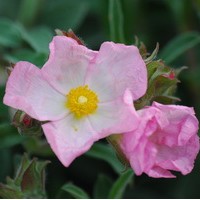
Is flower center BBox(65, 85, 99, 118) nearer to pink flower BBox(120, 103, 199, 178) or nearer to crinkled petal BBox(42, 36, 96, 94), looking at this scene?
crinkled petal BBox(42, 36, 96, 94)

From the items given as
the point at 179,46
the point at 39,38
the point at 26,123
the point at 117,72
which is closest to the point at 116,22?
the point at 179,46

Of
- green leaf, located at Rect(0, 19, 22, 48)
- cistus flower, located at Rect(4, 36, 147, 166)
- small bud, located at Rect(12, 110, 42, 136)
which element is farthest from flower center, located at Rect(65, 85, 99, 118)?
green leaf, located at Rect(0, 19, 22, 48)

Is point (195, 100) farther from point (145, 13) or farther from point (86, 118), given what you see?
point (86, 118)

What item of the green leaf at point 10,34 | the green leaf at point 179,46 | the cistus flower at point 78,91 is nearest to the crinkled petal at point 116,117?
the cistus flower at point 78,91

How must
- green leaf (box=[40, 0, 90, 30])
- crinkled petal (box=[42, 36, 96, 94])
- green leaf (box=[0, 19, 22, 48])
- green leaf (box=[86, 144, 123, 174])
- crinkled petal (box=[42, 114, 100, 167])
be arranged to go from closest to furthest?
crinkled petal (box=[42, 114, 100, 167]), crinkled petal (box=[42, 36, 96, 94]), green leaf (box=[86, 144, 123, 174]), green leaf (box=[0, 19, 22, 48]), green leaf (box=[40, 0, 90, 30])

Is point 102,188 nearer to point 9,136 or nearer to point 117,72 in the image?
point 9,136
